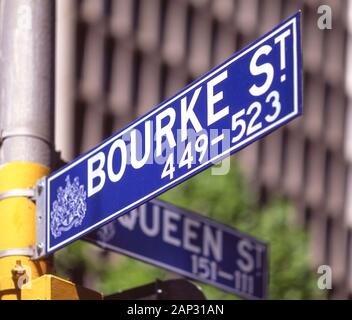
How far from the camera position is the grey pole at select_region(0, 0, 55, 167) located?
8289 millimetres

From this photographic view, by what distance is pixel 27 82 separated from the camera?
834 cm

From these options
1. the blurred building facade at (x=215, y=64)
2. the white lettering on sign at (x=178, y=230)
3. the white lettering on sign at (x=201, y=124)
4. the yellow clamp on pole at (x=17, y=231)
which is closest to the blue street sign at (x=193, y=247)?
the white lettering on sign at (x=178, y=230)

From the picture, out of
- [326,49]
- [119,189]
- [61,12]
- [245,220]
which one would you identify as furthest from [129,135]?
[326,49]

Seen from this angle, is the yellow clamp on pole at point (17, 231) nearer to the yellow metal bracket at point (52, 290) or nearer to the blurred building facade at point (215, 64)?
the yellow metal bracket at point (52, 290)

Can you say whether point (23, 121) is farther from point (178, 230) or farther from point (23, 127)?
point (178, 230)

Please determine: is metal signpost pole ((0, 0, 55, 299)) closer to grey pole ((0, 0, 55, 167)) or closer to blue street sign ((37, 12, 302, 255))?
grey pole ((0, 0, 55, 167))

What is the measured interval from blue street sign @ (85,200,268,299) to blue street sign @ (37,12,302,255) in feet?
3.04

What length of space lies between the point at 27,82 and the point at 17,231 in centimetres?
78

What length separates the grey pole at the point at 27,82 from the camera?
8289mm

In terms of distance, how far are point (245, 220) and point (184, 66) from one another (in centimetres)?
1828

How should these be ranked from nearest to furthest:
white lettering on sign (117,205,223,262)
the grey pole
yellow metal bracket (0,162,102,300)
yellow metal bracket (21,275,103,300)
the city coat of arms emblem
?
yellow metal bracket (21,275,103,300) < yellow metal bracket (0,162,102,300) < the city coat of arms emblem < the grey pole < white lettering on sign (117,205,223,262)

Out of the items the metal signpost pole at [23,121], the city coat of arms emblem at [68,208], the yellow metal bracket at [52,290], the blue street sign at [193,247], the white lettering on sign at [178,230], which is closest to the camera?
the yellow metal bracket at [52,290]

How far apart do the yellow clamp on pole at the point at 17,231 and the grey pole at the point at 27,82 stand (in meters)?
0.07

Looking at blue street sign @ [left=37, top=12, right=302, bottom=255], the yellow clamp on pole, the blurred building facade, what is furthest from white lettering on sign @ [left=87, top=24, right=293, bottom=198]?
the blurred building facade
